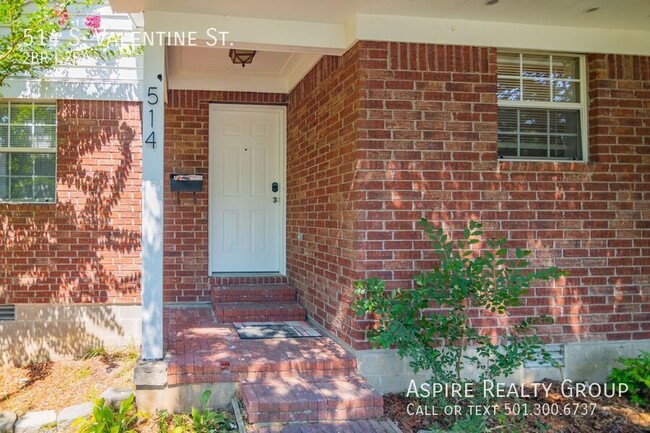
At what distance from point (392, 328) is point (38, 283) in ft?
A: 14.3

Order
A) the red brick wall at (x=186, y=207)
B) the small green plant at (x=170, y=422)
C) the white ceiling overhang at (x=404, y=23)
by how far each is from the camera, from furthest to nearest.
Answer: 1. the red brick wall at (x=186, y=207)
2. the white ceiling overhang at (x=404, y=23)
3. the small green plant at (x=170, y=422)

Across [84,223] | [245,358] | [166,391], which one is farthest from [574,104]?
[84,223]

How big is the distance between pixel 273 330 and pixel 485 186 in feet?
8.45

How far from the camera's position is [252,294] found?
21.3 ft

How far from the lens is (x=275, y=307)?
617 centimetres

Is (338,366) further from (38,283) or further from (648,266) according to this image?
(38,283)

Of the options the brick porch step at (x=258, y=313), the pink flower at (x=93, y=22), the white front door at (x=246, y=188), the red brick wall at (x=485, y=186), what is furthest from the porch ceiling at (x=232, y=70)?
the brick porch step at (x=258, y=313)

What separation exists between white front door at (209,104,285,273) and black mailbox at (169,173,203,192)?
33cm

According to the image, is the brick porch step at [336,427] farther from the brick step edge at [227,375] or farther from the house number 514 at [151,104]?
the house number 514 at [151,104]

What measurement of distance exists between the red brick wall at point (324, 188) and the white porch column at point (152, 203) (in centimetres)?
163

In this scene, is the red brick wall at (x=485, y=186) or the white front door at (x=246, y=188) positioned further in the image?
the white front door at (x=246, y=188)

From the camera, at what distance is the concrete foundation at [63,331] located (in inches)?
244

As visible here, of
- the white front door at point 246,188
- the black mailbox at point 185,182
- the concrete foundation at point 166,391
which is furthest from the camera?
the white front door at point 246,188

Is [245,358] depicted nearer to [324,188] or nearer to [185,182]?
[324,188]
